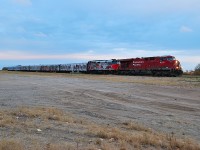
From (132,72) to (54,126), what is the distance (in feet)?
167

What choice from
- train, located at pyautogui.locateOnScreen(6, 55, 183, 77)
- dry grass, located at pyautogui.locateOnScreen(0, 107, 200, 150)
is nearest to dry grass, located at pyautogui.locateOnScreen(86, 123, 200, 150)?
dry grass, located at pyautogui.locateOnScreen(0, 107, 200, 150)

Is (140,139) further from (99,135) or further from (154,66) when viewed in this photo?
(154,66)

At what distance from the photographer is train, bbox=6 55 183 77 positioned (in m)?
53.2

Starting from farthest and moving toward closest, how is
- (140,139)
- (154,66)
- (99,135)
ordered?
(154,66), (99,135), (140,139)

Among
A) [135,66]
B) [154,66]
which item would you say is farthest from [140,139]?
[135,66]

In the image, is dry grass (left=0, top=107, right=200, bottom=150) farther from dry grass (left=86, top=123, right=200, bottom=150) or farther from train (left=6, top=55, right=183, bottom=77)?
train (left=6, top=55, right=183, bottom=77)

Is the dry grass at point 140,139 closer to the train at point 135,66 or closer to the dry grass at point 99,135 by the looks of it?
the dry grass at point 99,135

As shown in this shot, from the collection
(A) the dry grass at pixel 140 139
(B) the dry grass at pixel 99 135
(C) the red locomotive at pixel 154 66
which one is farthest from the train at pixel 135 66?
(A) the dry grass at pixel 140 139

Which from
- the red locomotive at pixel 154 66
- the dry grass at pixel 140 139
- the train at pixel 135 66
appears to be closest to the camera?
the dry grass at pixel 140 139

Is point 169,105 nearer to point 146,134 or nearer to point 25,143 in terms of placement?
point 146,134

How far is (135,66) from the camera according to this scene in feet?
200

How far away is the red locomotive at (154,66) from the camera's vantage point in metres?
52.7

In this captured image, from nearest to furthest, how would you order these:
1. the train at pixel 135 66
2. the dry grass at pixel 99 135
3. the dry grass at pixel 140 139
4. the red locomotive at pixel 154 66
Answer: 1. the dry grass at pixel 99 135
2. the dry grass at pixel 140 139
3. the red locomotive at pixel 154 66
4. the train at pixel 135 66

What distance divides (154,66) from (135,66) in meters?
5.46
